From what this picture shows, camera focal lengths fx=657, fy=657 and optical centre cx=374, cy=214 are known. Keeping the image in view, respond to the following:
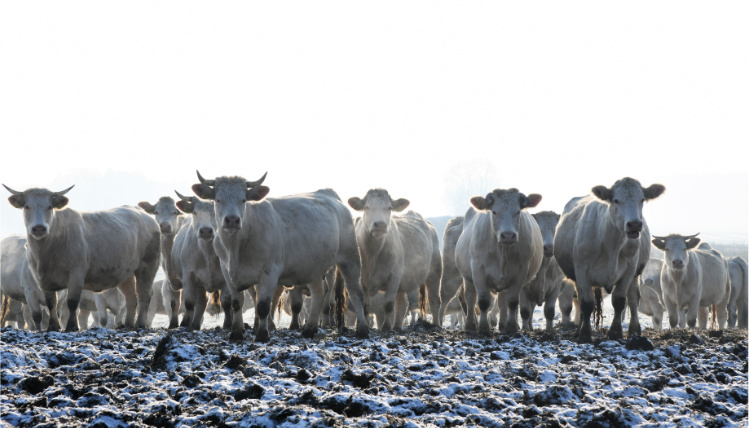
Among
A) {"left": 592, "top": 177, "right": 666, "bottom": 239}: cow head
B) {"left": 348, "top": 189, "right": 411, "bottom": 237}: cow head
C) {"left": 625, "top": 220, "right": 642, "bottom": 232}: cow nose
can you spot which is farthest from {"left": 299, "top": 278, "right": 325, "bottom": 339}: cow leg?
{"left": 625, "top": 220, "right": 642, "bottom": 232}: cow nose

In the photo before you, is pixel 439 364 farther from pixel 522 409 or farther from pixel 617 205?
pixel 617 205

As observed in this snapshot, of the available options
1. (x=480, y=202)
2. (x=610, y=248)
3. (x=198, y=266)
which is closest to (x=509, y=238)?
(x=480, y=202)

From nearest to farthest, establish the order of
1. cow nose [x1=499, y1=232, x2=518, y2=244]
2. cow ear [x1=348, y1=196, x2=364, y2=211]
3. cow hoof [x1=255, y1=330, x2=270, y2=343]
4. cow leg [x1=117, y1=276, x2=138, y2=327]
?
1. cow hoof [x1=255, y1=330, x2=270, y2=343]
2. cow nose [x1=499, y1=232, x2=518, y2=244]
3. cow ear [x1=348, y1=196, x2=364, y2=211]
4. cow leg [x1=117, y1=276, x2=138, y2=327]

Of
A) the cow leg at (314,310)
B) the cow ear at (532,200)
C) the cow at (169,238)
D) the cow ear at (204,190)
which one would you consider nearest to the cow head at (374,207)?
the cow leg at (314,310)

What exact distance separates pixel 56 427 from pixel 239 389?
4.84 ft

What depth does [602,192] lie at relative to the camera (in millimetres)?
11305

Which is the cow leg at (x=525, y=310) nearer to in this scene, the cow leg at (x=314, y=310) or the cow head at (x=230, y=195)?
the cow leg at (x=314, y=310)

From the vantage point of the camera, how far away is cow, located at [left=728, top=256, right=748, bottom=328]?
24.5m

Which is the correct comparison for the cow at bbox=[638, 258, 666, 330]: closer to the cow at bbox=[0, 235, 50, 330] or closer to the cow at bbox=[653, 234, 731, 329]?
the cow at bbox=[653, 234, 731, 329]

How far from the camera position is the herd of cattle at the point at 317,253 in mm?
→ 10430

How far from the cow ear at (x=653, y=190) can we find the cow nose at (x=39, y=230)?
419 inches

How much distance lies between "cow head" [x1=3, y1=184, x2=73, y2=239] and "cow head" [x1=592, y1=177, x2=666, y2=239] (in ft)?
31.4

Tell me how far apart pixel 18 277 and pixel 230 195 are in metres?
10.3

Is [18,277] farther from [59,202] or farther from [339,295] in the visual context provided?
[339,295]
